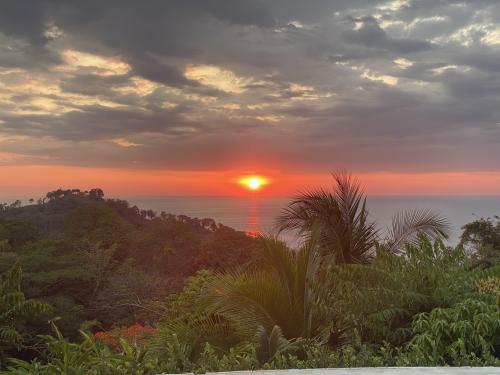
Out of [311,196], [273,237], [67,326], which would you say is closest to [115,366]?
[273,237]

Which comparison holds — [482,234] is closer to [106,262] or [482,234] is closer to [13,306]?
[13,306]

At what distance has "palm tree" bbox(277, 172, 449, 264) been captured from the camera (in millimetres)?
10492

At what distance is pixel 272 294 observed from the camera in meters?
7.43

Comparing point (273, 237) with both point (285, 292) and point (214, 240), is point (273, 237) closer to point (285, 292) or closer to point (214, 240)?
point (285, 292)

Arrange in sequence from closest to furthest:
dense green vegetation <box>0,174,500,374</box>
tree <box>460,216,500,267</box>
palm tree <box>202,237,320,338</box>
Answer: dense green vegetation <box>0,174,500,374</box>, palm tree <box>202,237,320,338</box>, tree <box>460,216,500,267</box>

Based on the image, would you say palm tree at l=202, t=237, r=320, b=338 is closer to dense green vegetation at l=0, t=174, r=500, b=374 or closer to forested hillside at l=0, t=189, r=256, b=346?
dense green vegetation at l=0, t=174, r=500, b=374

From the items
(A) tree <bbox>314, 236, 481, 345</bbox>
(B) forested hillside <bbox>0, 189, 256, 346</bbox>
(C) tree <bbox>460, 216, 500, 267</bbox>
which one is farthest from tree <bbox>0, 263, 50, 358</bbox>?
(C) tree <bbox>460, 216, 500, 267</bbox>

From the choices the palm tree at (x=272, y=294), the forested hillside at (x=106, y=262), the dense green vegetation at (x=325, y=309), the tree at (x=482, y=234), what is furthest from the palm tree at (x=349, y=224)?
the tree at (x=482, y=234)

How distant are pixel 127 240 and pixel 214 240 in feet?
34.5

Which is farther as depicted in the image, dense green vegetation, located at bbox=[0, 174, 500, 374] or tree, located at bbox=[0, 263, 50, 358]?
tree, located at bbox=[0, 263, 50, 358]

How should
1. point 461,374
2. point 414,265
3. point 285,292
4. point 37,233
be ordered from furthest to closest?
point 37,233 → point 285,292 → point 414,265 → point 461,374

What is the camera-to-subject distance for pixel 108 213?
4047 centimetres

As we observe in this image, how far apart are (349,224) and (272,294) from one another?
371cm

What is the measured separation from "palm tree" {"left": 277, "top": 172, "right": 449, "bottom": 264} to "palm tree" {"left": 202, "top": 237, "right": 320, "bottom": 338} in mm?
2592
